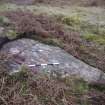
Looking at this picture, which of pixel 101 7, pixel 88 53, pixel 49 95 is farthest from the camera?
pixel 101 7

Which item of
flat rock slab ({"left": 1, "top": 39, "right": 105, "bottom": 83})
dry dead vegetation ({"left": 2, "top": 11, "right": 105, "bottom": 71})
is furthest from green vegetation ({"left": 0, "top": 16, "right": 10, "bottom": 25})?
flat rock slab ({"left": 1, "top": 39, "right": 105, "bottom": 83})

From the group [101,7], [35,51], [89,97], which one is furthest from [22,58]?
[101,7]

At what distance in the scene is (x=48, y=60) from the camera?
3061mm

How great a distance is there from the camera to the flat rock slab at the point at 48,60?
2.93 metres

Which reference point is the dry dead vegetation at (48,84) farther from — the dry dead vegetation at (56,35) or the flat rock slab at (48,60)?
the flat rock slab at (48,60)

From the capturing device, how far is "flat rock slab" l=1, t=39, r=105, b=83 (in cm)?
293

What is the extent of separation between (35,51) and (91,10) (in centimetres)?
321

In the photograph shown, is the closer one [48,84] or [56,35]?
[48,84]

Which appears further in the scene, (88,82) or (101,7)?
(101,7)

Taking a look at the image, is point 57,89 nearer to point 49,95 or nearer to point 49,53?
point 49,95

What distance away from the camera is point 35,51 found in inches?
125

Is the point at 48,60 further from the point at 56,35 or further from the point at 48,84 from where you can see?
the point at 56,35

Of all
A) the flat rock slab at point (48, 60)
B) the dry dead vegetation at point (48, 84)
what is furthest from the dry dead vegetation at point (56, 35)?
the flat rock slab at point (48, 60)

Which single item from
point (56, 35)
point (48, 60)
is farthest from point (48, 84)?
point (56, 35)
